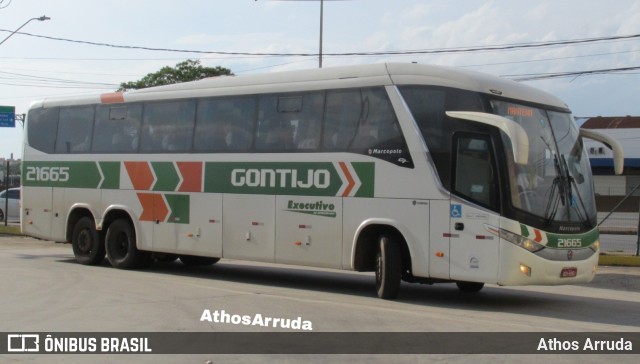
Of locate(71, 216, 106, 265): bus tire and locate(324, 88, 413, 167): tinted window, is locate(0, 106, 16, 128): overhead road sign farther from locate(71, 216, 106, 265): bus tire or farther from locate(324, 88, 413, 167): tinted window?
locate(324, 88, 413, 167): tinted window

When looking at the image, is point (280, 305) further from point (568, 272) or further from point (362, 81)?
point (568, 272)

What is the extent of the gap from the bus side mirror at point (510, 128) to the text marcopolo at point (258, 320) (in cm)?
362

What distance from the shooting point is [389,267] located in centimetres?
1207

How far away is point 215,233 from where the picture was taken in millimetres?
14609

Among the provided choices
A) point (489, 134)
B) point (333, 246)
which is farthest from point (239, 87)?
point (489, 134)

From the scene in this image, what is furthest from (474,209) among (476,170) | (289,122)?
(289,122)

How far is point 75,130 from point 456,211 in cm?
966

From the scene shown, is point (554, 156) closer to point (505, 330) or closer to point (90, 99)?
point (505, 330)

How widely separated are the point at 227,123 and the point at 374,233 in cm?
374

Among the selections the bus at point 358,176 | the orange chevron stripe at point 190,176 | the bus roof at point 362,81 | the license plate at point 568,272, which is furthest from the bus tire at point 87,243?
the license plate at point 568,272

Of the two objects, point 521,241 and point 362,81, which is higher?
point 362,81

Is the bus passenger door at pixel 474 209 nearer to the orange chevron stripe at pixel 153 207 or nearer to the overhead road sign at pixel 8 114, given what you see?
the orange chevron stripe at pixel 153 207

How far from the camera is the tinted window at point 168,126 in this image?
1514 cm

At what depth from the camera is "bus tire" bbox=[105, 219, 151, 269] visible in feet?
53.3
